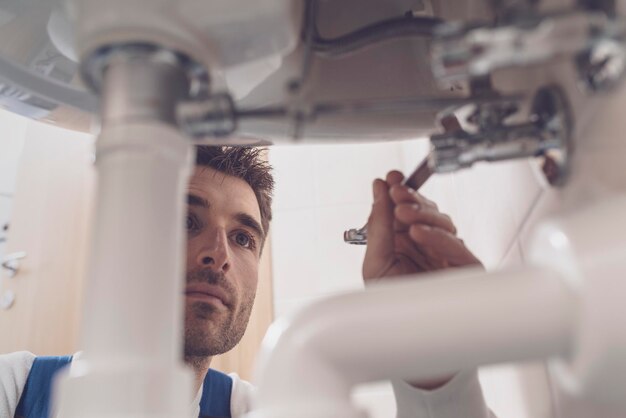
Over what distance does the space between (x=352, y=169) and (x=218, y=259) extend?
85 cm

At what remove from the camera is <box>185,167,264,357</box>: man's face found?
82 centimetres

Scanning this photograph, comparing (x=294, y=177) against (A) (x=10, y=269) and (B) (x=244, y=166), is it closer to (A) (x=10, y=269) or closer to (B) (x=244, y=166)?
(B) (x=244, y=166)

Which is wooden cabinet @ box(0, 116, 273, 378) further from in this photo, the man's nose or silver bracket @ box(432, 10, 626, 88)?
silver bracket @ box(432, 10, 626, 88)

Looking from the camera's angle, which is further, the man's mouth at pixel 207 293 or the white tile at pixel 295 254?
the white tile at pixel 295 254

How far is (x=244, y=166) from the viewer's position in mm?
998

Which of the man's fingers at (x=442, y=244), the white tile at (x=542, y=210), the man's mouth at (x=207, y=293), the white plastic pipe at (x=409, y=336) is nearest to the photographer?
the white plastic pipe at (x=409, y=336)

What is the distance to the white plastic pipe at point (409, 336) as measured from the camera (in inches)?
7.7

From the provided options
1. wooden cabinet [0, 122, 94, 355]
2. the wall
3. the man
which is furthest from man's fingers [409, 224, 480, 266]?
the wall

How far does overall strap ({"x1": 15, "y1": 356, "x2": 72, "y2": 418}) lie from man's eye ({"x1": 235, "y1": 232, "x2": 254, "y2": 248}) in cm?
39

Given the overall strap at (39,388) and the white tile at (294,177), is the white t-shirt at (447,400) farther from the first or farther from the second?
the white tile at (294,177)

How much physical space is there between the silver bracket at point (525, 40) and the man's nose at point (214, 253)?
64 centimetres

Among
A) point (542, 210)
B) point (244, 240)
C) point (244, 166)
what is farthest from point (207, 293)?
point (542, 210)

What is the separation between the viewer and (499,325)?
19 centimetres

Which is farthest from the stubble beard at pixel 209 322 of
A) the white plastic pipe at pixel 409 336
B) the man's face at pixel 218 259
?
the white plastic pipe at pixel 409 336
